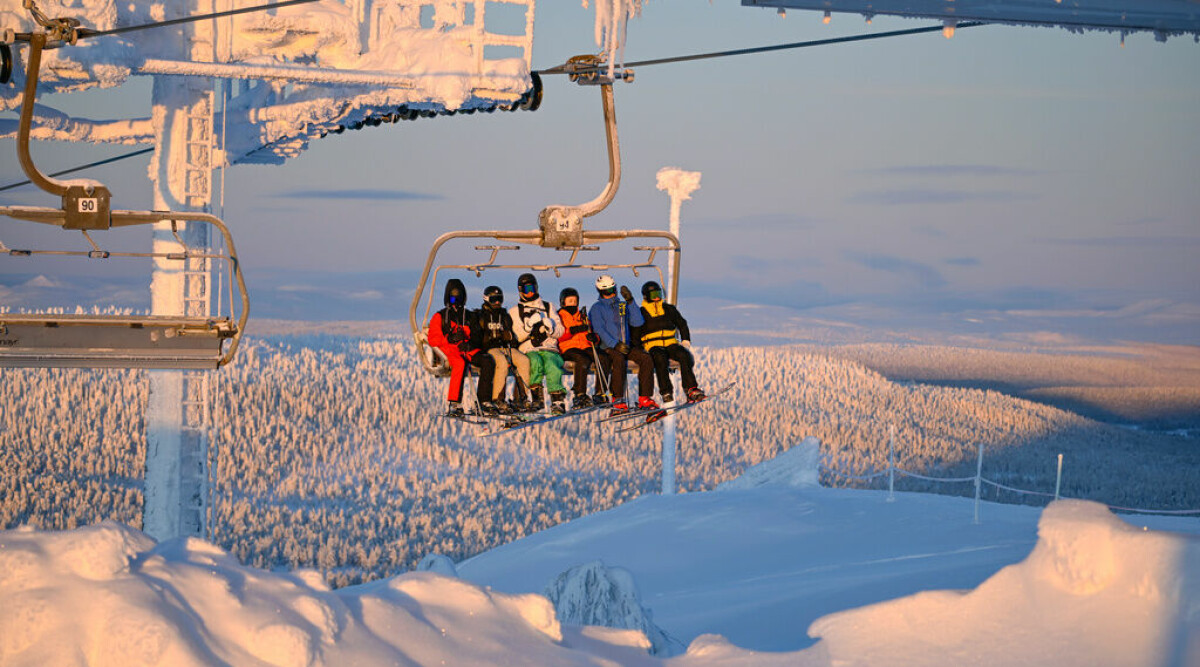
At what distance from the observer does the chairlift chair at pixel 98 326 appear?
35.8ft

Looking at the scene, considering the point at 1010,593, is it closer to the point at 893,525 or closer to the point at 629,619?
the point at 629,619

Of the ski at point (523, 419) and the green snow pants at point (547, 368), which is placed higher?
the green snow pants at point (547, 368)

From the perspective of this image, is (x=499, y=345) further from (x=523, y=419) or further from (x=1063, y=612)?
(x=1063, y=612)

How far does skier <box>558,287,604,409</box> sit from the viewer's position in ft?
44.6

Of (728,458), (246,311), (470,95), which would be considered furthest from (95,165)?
(728,458)

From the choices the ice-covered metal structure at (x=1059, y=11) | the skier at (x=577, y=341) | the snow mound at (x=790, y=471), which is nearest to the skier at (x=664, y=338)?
the skier at (x=577, y=341)

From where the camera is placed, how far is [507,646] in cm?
958

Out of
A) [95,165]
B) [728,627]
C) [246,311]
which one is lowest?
[728,627]

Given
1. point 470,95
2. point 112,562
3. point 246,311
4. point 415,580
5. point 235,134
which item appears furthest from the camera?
point 235,134

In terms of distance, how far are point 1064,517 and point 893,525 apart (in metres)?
12.3

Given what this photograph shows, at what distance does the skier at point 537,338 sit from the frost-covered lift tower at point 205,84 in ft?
8.58

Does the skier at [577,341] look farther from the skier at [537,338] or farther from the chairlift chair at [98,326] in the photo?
the chairlift chair at [98,326]

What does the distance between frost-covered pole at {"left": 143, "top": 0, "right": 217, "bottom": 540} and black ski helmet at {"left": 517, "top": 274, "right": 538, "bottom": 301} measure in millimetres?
4702

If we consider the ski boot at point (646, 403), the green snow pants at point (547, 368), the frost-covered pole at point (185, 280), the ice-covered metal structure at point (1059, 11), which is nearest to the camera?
the ice-covered metal structure at point (1059, 11)
